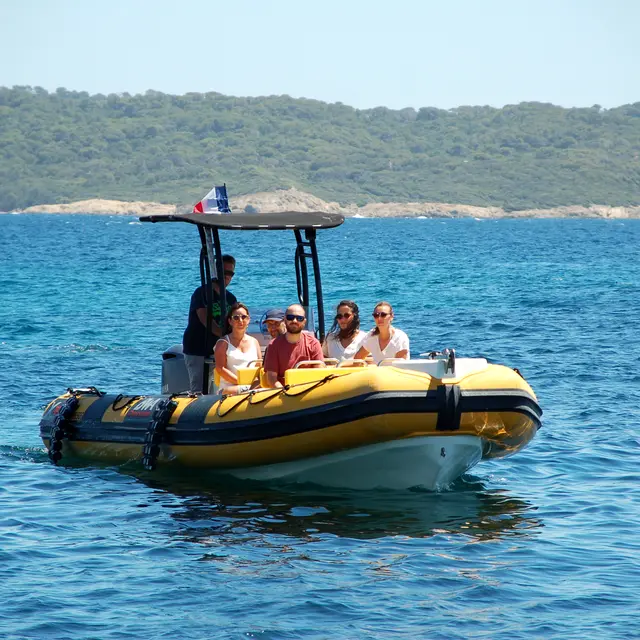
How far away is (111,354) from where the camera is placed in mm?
18906

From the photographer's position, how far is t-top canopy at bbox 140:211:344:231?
10.3m

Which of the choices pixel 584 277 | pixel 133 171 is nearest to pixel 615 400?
pixel 584 277

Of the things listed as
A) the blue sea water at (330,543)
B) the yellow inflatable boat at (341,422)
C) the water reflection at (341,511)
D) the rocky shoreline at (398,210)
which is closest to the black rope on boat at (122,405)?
the yellow inflatable boat at (341,422)

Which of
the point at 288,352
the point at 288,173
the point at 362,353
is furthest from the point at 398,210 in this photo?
the point at 288,352

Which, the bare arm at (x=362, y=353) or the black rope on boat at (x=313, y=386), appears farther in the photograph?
the bare arm at (x=362, y=353)

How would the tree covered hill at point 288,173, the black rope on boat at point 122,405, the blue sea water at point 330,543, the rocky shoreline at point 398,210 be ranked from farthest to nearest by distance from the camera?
the tree covered hill at point 288,173 < the rocky shoreline at point 398,210 < the black rope on boat at point 122,405 < the blue sea water at point 330,543

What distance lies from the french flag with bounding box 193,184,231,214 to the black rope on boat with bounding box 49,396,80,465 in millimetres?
2142

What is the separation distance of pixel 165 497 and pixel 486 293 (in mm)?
22656

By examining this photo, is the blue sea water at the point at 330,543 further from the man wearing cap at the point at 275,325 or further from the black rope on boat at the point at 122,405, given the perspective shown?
the man wearing cap at the point at 275,325

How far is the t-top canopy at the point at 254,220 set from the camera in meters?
10.3

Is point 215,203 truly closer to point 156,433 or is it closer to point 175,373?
point 175,373

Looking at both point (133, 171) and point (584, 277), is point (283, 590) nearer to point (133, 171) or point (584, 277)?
point (584, 277)

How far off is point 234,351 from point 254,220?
3.66 feet

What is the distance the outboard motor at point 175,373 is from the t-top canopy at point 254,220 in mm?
1302
